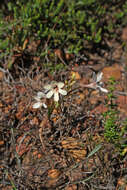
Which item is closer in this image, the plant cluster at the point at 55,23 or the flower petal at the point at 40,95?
the flower petal at the point at 40,95

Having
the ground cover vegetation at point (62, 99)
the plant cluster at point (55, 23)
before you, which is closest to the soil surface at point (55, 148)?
the ground cover vegetation at point (62, 99)

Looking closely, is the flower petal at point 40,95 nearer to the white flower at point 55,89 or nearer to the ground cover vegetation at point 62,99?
the ground cover vegetation at point 62,99

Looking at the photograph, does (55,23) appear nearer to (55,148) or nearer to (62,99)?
(62,99)

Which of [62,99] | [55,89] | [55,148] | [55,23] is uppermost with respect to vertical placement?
[55,23]

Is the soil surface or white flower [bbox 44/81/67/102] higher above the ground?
white flower [bbox 44/81/67/102]

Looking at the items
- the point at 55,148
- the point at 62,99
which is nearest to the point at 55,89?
the point at 62,99

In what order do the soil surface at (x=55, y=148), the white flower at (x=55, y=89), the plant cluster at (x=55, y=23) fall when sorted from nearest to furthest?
the white flower at (x=55, y=89) → the soil surface at (x=55, y=148) → the plant cluster at (x=55, y=23)

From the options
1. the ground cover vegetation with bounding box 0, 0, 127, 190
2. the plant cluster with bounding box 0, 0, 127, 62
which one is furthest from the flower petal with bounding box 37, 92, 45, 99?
the plant cluster with bounding box 0, 0, 127, 62

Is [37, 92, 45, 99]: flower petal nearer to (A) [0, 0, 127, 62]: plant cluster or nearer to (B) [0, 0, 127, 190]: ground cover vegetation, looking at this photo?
(B) [0, 0, 127, 190]: ground cover vegetation

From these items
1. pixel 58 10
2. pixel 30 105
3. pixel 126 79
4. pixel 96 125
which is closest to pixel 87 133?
pixel 96 125
